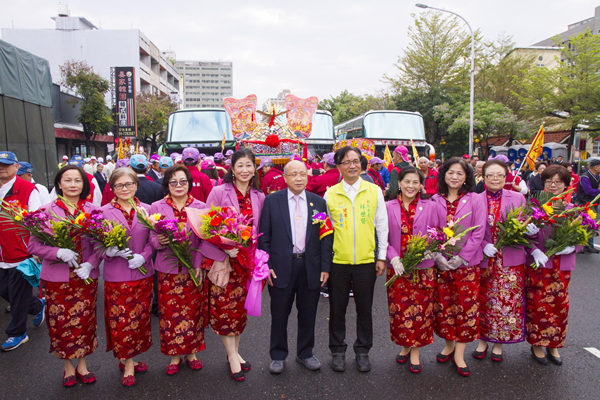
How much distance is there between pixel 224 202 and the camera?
3.29 meters

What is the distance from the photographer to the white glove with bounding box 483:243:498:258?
10.7ft

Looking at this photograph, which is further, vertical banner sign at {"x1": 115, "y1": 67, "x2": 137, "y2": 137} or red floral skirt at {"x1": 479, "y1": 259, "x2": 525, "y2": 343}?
vertical banner sign at {"x1": 115, "y1": 67, "x2": 137, "y2": 137}

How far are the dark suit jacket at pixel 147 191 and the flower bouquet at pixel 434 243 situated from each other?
3.08 metres

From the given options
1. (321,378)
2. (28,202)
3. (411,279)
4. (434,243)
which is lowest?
(321,378)

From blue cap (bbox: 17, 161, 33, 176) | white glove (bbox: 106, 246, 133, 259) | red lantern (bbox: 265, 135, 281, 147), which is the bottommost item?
white glove (bbox: 106, 246, 133, 259)

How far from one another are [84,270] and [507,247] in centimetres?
359

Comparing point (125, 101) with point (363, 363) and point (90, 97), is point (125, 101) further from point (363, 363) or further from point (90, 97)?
point (363, 363)

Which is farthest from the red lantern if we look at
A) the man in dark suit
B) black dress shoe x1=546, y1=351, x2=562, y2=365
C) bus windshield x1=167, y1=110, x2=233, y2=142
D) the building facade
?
the building facade

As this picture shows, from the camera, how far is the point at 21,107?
9.70 metres

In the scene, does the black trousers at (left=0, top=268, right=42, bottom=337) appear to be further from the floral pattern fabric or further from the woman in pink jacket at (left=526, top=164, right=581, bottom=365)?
the woman in pink jacket at (left=526, top=164, right=581, bottom=365)

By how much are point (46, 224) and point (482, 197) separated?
3689mm

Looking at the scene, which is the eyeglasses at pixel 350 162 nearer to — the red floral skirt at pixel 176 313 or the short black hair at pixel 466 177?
the short black hair at pixel 466 177

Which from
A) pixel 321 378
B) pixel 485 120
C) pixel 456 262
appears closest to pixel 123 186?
pixel 321 378

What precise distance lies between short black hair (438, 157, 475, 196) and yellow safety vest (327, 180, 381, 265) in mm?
686
